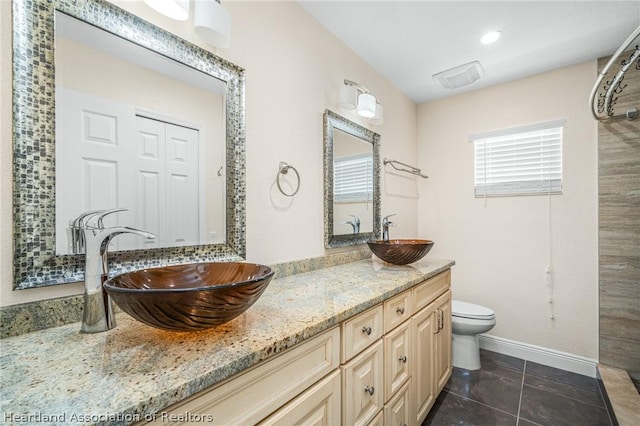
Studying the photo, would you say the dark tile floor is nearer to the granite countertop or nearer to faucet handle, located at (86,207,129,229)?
the granite countertop

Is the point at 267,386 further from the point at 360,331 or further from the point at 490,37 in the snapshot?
the point at 490,37

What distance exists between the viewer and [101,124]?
0.92 metres

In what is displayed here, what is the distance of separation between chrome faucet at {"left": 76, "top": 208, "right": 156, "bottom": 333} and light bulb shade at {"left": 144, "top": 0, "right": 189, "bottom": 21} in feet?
2.35

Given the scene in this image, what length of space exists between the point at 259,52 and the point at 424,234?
7.61 feet

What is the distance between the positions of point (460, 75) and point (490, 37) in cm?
43

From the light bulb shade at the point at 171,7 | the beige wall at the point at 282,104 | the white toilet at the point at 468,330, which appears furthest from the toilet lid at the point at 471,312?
the light bulb shade at the point at 171,7

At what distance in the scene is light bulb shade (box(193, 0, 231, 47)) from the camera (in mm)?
1072

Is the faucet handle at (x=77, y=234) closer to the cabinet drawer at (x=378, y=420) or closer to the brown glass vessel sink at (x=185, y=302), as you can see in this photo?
the brown glass vessel sink at (x=185, y=302)

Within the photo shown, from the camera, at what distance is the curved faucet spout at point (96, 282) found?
0.78 m

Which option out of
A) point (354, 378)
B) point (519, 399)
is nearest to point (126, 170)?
point (354, 378)

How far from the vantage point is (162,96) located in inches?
42.6

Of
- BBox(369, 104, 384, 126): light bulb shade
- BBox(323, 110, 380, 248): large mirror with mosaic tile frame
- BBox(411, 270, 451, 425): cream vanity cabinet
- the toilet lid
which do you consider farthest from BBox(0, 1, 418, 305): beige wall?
the toilet lid

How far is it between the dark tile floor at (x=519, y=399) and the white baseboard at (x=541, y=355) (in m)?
0.05

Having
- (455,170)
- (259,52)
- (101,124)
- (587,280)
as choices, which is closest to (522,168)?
(455,170)
